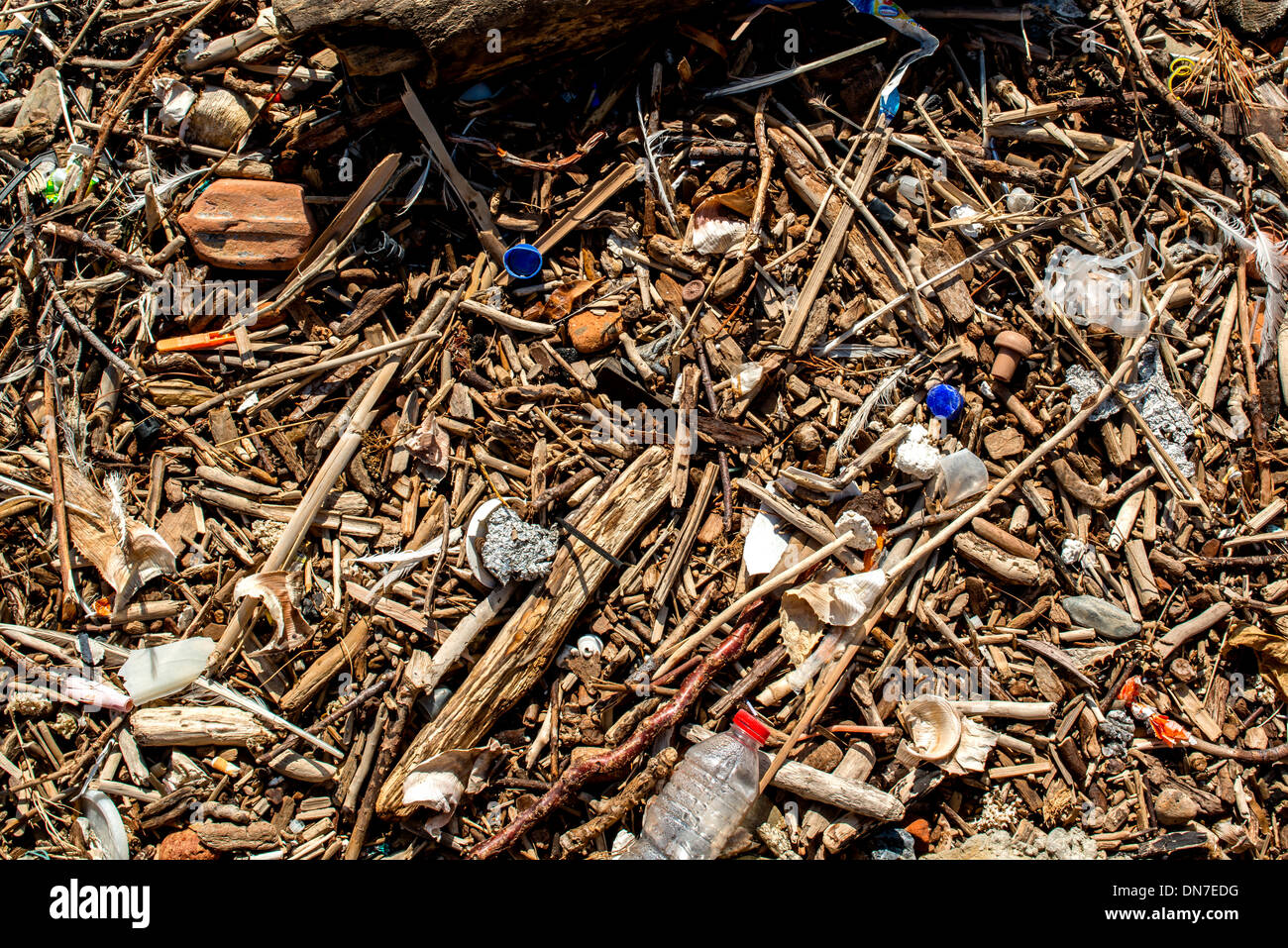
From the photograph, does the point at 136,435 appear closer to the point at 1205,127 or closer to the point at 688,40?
the point at 688,40

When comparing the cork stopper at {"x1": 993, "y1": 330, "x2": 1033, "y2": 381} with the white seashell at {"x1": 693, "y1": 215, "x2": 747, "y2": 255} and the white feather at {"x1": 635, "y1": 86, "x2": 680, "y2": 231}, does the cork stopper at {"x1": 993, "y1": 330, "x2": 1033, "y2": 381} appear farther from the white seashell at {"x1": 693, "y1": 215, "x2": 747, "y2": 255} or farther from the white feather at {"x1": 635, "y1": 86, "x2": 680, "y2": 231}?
the white feather at {"x1": 635, "y1": 86, "x2": 680, "y2": 231}

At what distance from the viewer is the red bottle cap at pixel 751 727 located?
9.27ft

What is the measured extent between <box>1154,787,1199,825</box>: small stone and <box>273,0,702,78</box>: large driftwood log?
3508 millimetres

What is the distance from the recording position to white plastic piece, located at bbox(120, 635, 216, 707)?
116 inches

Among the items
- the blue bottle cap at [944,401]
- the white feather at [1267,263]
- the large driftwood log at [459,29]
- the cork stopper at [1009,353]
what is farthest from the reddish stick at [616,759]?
the white feather at [1267,263]

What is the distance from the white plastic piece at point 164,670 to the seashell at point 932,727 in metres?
2.64

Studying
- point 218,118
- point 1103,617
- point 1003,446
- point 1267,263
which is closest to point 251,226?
point 218,118

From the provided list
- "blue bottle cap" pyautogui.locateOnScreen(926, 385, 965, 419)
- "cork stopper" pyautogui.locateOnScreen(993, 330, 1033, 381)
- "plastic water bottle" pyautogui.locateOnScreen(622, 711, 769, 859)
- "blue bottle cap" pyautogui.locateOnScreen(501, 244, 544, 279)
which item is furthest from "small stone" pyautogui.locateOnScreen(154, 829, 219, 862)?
"cork stopper" pyautogui.locateOnScreen(993, 330, 1033, 381)

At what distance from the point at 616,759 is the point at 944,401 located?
→ 71.8 inches

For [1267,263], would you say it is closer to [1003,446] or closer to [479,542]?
[1003,446]

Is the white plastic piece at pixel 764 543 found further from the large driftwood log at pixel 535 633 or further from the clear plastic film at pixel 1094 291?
the clear plastic film at pixel 1094 291

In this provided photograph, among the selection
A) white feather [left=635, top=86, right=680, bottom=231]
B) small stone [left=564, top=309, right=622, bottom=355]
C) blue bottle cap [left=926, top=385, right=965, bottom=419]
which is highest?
white feather [left=635, top=86, right=680, bottom=231]

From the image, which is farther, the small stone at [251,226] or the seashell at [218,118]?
the seashell at [218,118]

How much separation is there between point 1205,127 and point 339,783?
14.3 ft
